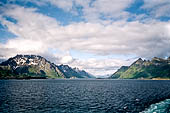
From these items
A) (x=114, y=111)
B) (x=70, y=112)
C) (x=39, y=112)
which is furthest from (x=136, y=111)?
(x=39, y=112)

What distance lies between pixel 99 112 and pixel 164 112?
23675 mm

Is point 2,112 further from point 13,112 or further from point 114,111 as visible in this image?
point 114,111

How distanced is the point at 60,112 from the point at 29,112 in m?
11.7

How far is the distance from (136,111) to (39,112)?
37.5 meters

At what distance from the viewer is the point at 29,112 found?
55062 mm

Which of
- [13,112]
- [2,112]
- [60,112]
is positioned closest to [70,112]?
[60,112]

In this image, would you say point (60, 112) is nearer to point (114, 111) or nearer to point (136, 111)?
point (114, 111)

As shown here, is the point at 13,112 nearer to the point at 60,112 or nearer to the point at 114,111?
the point at 60,112

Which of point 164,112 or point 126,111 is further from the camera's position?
point 126,111

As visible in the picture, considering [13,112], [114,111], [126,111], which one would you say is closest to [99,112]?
[114,111]

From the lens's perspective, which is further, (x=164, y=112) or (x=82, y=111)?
(x=82, y=111)

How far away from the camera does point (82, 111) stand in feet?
188

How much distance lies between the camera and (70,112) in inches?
2172

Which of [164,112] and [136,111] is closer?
[164,112]
